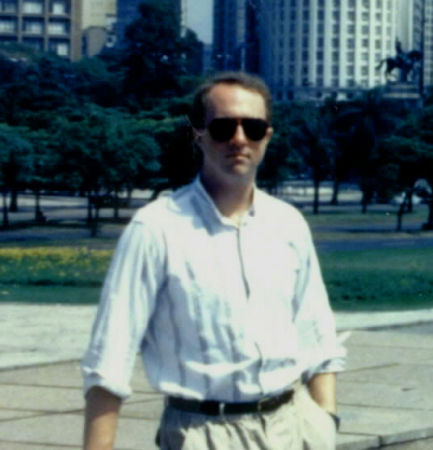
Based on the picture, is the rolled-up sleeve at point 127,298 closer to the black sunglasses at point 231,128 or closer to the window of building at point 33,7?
the black sunglasses at point 231,128

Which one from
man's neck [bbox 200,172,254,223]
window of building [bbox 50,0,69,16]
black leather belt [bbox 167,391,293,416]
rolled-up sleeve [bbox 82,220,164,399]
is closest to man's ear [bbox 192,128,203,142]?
man's neck [bbox 200,172,254,223]

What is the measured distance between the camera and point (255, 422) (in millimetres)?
3490

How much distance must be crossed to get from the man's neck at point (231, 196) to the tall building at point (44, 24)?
13516 cm

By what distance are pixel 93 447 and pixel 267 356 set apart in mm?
490

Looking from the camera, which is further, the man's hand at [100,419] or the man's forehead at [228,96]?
the man's forehead at [228,96]

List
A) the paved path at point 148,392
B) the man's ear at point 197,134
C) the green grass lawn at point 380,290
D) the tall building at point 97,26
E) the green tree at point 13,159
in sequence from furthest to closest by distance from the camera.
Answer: the tall building at point 97,26, the green tree at point 13,159, the green grass lawn at point 380,290, the paved path at point 148,392, the man's ear at point 197,134

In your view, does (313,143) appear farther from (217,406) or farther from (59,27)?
(217,406)

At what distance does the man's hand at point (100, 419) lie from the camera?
3320 millimetres

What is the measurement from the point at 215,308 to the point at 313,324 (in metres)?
0.41

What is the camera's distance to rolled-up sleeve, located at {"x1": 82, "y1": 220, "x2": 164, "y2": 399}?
3389 millimetres

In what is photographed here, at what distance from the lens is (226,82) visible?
11.5 feet

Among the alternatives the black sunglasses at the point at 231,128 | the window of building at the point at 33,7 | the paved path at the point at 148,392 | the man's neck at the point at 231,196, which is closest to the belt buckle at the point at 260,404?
the man's neck at the point at 231,196

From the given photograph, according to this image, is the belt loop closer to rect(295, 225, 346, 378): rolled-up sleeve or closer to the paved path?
rect(295, 225, 346, 378): rolled-up sleeve

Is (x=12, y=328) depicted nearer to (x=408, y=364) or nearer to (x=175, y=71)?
(x=408, y=364)
